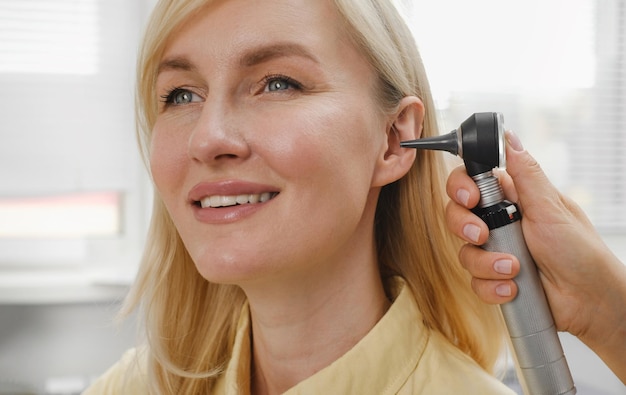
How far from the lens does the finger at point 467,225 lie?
1.03 meters

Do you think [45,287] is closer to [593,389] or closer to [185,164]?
[185,164]

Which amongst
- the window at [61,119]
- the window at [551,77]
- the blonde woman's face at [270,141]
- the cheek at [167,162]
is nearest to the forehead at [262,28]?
the blonde woman's face at [270,141]

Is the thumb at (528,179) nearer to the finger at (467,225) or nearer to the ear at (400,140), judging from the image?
the finger at (467,225)

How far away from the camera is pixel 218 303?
1.44 m

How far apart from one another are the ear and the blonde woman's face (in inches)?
1.8

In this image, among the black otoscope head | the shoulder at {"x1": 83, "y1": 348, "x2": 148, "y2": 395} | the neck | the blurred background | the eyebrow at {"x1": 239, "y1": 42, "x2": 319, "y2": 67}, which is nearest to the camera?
the black otoscope head

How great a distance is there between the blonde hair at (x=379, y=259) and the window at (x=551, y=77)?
114cm

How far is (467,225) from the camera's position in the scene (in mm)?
1039

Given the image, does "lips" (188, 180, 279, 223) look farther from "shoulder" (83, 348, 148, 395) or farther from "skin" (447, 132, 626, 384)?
"shoulder" (83, 348, 148, 395)

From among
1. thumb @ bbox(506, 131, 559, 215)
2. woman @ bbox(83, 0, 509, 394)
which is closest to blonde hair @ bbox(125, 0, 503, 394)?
woman @ bbox(83, 0, 509, 394)

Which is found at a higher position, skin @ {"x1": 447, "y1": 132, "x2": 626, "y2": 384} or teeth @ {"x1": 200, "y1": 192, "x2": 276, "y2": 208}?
teeth @ {"x1": 200, "y1": 192, "x2": 276, "y2": 208}

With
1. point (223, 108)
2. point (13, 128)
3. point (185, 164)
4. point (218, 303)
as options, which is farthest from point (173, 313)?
point (13, 128)

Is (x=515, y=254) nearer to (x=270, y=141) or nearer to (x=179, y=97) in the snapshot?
(x=270, y=141)

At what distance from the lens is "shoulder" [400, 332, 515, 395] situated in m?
1.13
